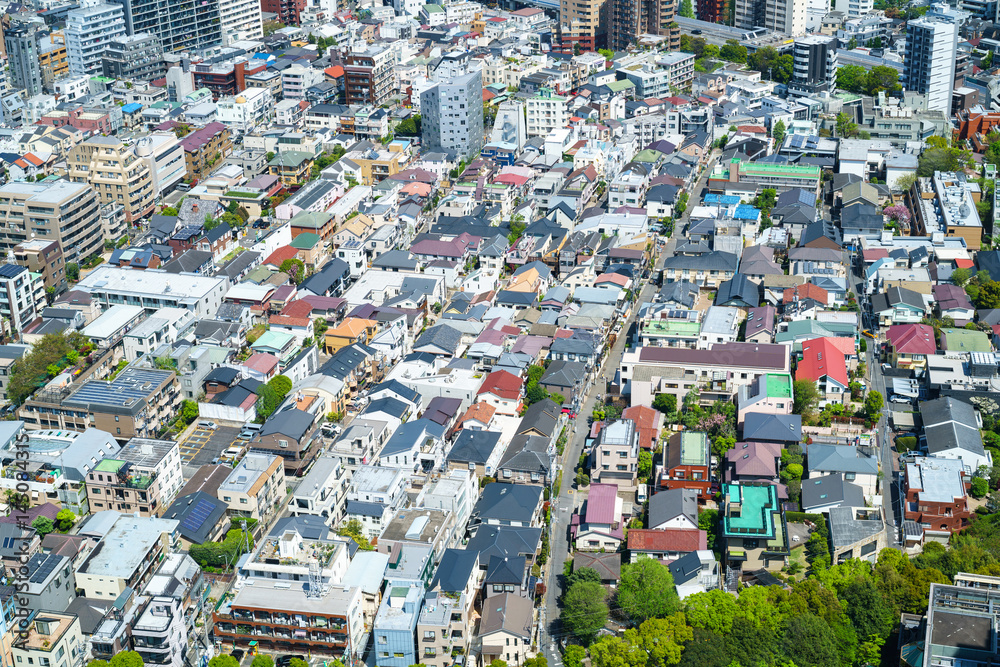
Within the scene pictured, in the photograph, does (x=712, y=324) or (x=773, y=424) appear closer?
(x=773, y=424)

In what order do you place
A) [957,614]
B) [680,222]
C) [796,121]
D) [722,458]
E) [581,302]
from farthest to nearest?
[796,121] → [680,222] → [581,302] → [722,458] → [957,614]

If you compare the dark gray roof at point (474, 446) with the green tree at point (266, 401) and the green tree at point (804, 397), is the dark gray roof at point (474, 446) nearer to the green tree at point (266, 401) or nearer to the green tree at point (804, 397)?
the green tree at point (266, 401)

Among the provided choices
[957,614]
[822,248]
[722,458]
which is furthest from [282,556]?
[822,248]

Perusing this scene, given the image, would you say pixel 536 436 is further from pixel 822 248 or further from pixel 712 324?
pixel 822 248

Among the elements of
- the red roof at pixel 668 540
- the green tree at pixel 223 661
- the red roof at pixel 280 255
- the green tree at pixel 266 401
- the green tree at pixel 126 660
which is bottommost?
the green tree at pixel 223 661

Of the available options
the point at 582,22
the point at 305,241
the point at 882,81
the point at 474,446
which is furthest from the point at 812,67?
the point at 474,446

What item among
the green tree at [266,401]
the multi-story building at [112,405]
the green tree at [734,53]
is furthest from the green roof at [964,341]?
the green tree at [734,53]

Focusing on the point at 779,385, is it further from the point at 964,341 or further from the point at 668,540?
the point at 668,540
